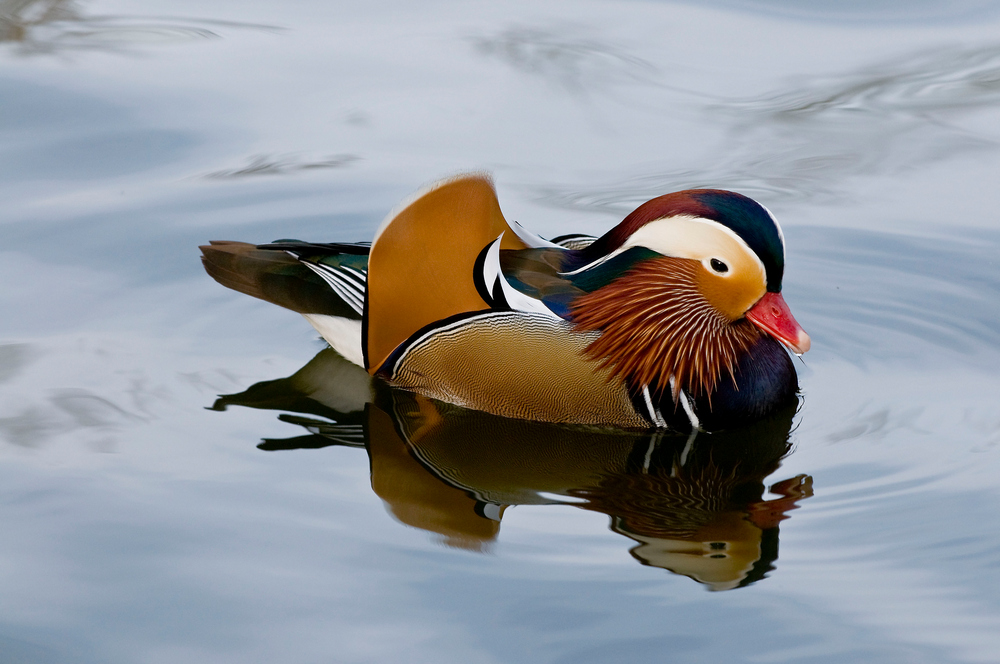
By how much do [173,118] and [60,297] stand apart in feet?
7.07

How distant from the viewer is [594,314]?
4391mm

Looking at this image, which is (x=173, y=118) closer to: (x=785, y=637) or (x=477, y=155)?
(x=477, y=155)

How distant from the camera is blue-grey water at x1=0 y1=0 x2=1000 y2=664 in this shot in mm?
3506

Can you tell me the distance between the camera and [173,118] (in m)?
7.32

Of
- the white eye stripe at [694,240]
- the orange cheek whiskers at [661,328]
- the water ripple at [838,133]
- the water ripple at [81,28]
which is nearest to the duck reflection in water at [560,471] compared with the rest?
the orange cheek whiskers at [661,328]

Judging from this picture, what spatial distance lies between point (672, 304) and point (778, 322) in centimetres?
38

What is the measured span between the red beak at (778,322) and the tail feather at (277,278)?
156 cm

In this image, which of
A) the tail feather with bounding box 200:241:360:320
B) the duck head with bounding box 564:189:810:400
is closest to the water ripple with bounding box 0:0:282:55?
the tail feather with bounding box 200:241:360:320

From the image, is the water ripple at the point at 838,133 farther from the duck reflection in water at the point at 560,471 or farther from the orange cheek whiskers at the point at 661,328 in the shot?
the duck reflection in water at the point at 560,471

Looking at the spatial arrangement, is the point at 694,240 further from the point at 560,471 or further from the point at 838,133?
the point at 838,133

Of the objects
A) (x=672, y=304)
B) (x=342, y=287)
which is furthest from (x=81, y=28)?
(x=672, y=304)

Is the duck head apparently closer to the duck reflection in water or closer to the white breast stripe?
the white breast stripe

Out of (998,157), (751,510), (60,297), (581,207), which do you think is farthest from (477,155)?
(751,510)

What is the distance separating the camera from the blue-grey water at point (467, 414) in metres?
3.51
